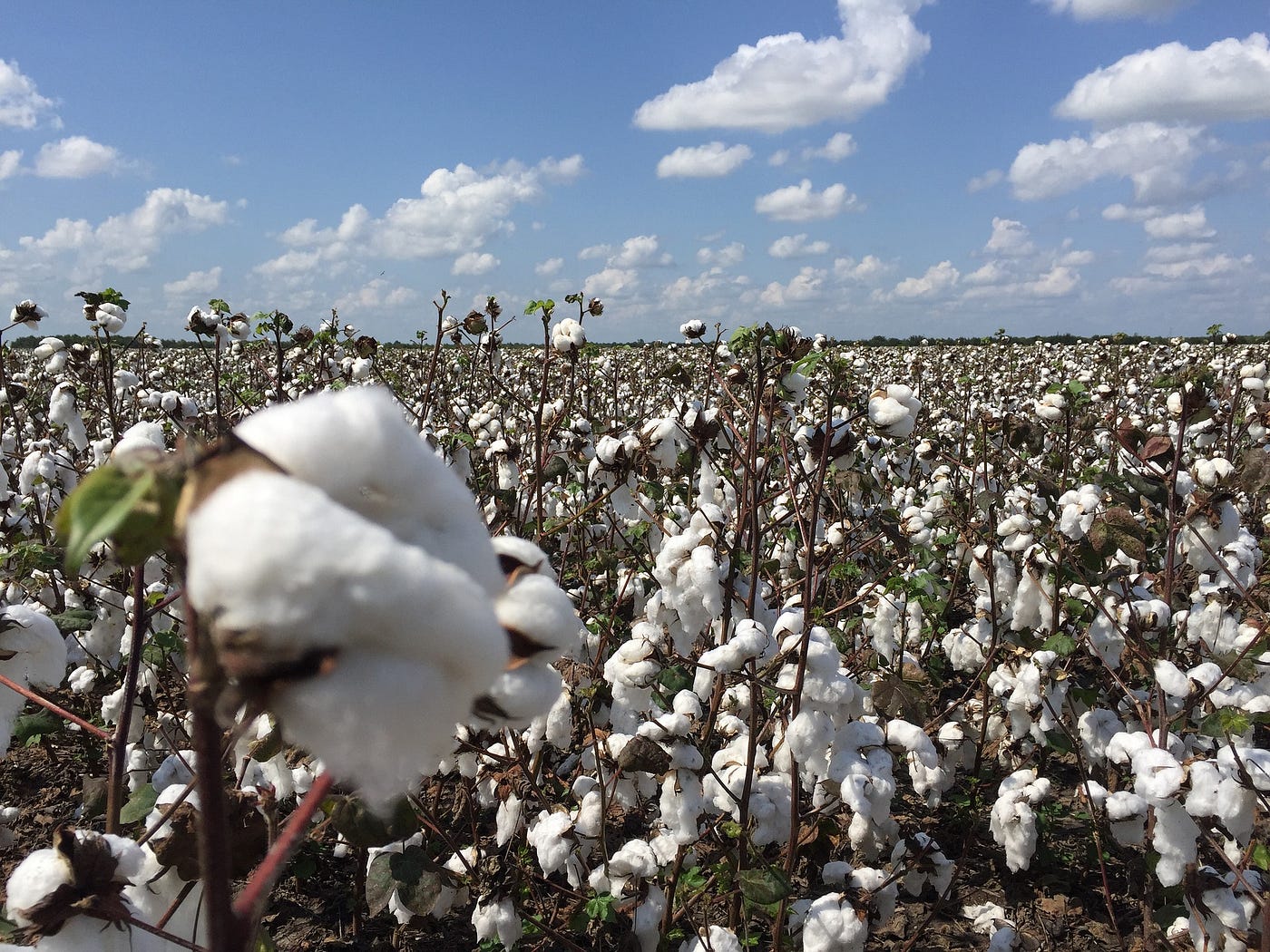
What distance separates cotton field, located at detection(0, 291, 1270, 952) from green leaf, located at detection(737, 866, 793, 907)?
0.04ft

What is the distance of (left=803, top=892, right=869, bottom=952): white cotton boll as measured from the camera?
2.54 meters

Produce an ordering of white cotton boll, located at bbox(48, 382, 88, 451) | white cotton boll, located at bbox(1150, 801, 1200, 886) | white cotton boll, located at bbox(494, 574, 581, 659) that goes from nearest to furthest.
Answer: white cotton boll, located at bbox(494, 574, 581, 659) → white cotton boll, located at bbox(1150, 801, 1200, 886) → white cotton boll, located at bbox(48, 382, 88, 451)

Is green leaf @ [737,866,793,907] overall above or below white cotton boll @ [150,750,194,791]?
below

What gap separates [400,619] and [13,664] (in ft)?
6.20

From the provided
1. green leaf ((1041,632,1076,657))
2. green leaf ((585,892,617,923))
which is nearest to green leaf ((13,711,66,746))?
green leaf ((585,892,617,923))


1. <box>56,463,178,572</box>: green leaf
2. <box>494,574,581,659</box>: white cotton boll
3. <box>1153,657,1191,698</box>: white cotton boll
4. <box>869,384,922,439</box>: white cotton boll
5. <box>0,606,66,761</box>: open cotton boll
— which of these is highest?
<box>56,463,178,572</box>: green leaf

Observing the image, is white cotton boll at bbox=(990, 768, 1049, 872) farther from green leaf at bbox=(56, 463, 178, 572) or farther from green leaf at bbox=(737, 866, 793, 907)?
green leaf at bbox=(56, 463, 178, 572)

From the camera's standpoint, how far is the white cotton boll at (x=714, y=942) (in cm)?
245

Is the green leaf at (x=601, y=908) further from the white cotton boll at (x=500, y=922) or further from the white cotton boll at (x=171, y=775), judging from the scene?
the white cotton boll at (x=171, y=775)

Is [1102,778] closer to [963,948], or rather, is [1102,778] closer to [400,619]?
[963,948]

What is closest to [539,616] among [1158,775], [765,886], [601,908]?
[765,886]

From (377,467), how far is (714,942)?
2371 mm

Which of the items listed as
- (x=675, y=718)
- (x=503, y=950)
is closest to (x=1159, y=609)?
(x=675, y=718)

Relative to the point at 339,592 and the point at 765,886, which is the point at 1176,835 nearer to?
the point at 765,886
